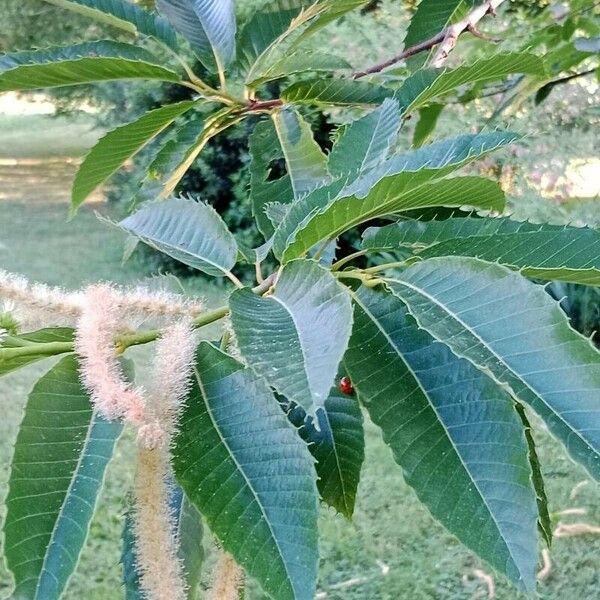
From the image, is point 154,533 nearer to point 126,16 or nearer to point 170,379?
point 170,379

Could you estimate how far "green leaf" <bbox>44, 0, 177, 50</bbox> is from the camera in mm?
882

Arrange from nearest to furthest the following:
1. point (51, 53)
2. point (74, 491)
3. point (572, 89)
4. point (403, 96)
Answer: point (74, 491), point (403, 96), point (51, 53), point (572, 89)

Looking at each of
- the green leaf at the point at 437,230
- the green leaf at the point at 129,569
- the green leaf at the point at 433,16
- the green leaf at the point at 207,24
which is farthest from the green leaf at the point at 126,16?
the green leaf at the point at 129,569

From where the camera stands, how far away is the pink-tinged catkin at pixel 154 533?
491mm

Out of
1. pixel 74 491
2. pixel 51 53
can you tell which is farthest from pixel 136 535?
pixel 51 53

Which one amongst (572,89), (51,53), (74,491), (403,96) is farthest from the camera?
(572,89)

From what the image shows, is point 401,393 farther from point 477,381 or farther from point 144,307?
point 144,307

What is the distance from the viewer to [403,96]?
2.51ft

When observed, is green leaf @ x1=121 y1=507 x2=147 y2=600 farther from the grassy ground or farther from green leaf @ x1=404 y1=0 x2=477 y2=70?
the grassy ground

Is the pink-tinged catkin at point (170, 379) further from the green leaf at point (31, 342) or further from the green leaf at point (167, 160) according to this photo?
the green leaf at point (167, 160)

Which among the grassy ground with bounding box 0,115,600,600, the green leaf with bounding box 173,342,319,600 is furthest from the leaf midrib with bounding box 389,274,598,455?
the grassy ground with bounding box 0,115,600,600

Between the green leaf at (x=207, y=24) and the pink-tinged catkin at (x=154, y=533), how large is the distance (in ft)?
1.83

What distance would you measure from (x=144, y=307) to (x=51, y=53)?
17.8 inches

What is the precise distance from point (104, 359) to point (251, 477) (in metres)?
0.11
